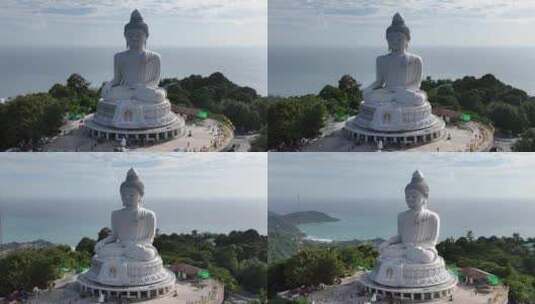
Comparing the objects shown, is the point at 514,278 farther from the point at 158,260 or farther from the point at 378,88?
the point at 158,260

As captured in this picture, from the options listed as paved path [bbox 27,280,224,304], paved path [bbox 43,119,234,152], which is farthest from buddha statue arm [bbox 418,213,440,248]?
paved path [bbox 43,119,234,152]

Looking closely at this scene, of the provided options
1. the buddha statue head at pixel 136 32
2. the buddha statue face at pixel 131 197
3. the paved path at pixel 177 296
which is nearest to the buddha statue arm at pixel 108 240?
the buddha statue face at pixel 131 197

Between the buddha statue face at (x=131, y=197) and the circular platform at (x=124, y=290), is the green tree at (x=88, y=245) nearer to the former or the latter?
the circular platform at (x=124, y=290)

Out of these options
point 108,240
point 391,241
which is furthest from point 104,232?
point 391,241

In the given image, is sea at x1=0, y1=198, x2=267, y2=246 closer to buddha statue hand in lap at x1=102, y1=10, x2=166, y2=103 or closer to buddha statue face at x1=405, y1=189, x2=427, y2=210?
buddha statue hand in lap at x1=102, y1=10, x2=166, y2=103

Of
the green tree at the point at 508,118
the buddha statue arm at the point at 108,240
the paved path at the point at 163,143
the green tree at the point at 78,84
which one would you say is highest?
the green tree at the point at 78,84

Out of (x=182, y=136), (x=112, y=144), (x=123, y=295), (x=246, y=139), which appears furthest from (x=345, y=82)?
(x=123, y=295)

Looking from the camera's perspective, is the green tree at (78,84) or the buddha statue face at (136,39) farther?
the green tree at (78,84)
